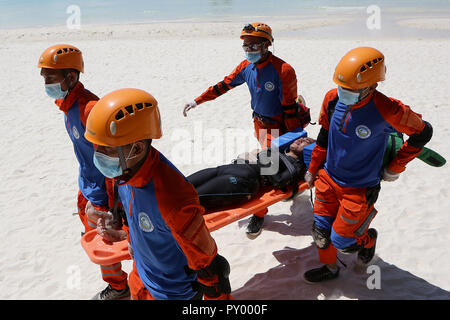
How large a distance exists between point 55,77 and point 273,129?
285 centimetres

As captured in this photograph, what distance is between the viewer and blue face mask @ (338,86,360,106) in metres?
3.29

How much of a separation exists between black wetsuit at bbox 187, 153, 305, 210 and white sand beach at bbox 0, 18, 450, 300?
93cm

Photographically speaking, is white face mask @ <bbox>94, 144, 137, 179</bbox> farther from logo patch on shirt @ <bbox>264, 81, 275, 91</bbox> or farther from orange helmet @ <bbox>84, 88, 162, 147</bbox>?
logo patch on shirt @ <bbox>264, 81, 275, 91</bbox>

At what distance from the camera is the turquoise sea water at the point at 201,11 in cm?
3650

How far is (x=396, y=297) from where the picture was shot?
3.99 m

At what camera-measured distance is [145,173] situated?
228 cm

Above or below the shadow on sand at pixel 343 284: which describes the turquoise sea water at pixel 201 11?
above

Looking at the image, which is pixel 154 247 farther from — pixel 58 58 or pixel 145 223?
pixel 58 58

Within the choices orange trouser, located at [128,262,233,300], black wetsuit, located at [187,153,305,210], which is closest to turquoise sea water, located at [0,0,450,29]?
black wetsuit, located at [187,153,305,210]

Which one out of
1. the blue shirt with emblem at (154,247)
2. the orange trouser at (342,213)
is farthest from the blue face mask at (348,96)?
the blue shirt with emblem at (154,247)

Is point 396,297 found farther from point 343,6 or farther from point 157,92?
point 343,6

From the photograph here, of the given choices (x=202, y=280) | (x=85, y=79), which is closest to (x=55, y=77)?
(x=202, y=280)

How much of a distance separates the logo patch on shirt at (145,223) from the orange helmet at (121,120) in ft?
1.65

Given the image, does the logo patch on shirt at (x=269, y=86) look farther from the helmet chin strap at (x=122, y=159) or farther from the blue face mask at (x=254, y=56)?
the helmet chin strap at (x=122, y=159)
